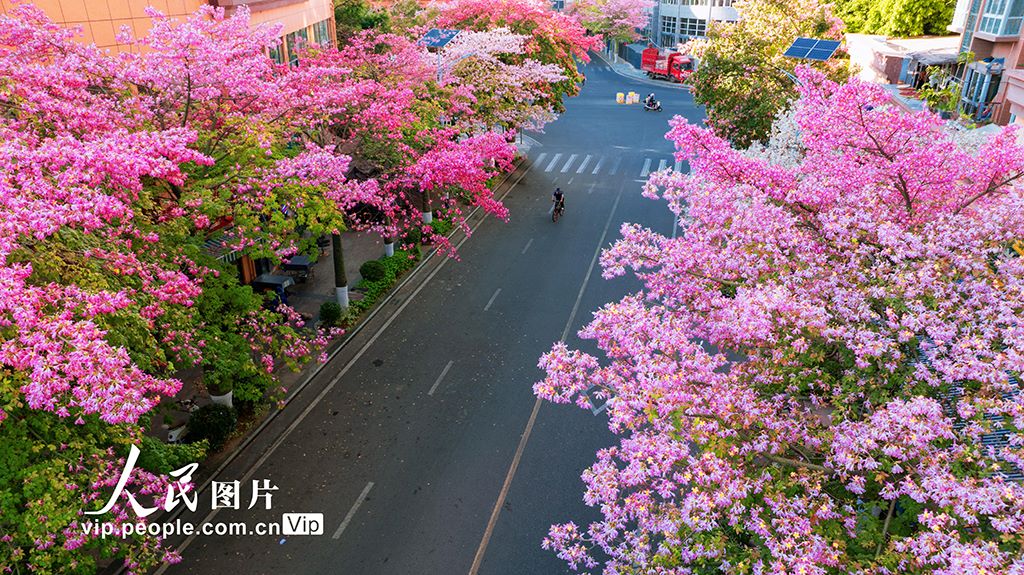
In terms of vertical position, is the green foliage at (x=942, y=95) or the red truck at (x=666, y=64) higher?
the green foliage at (x=942, y=95)

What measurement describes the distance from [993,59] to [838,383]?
80.6 ft

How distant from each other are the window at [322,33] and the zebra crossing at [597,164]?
48.4 ft

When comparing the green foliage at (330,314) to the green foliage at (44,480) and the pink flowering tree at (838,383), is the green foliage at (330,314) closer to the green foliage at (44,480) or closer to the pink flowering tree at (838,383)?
the green foliage at (44,480)

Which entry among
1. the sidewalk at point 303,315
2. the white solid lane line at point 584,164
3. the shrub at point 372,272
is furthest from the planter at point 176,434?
the white solid lane line at point 584,164

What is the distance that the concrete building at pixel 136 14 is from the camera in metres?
17.9

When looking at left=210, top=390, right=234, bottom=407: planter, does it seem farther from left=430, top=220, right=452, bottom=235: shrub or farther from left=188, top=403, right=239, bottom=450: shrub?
left=430, top=220, right=452, bottom=235: shrub

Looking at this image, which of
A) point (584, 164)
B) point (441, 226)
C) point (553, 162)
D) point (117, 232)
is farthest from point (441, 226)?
point (117, 232)

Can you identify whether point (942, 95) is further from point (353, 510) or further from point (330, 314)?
point (353, 510)

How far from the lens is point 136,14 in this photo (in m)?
20.2

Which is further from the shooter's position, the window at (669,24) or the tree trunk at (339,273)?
the window at (669,24)

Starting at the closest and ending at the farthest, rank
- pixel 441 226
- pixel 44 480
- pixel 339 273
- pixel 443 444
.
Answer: pixel 44 480 < pixel 443 444 < pixel 339 273 < pixel 441 226

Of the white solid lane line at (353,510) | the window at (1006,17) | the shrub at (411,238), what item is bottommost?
the white solid lane line at (353,510)

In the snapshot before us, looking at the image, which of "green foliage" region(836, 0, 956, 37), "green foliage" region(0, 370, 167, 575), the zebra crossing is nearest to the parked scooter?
the zebra crossing

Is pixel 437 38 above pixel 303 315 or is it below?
above
